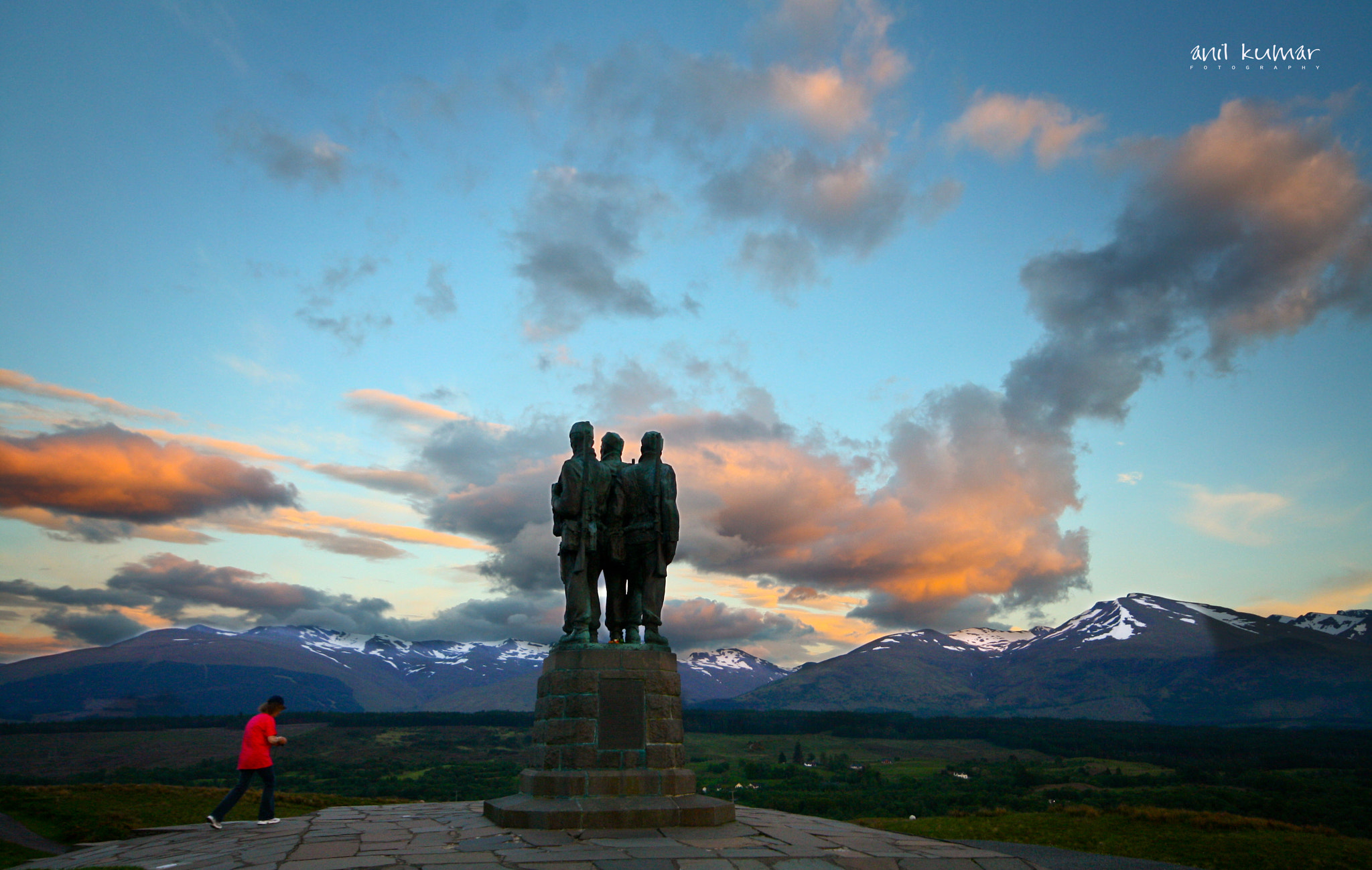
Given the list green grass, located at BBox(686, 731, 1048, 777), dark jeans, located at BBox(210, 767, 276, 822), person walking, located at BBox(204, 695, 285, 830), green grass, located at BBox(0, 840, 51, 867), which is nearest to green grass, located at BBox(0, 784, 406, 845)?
green grass, located at BBox(0, 840, 51, 867)

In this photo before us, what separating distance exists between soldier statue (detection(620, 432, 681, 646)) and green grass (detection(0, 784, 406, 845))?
9.29m

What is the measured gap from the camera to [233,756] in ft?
502

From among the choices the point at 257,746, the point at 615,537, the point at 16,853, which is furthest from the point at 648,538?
the point at 16,853

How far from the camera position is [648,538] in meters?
15.1

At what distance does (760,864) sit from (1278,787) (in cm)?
15029

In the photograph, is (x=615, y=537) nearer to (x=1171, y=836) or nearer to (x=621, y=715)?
(x=621, y=715)

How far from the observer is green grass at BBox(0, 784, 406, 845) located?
60.7 ft

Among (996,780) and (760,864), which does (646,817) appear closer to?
(760,864)

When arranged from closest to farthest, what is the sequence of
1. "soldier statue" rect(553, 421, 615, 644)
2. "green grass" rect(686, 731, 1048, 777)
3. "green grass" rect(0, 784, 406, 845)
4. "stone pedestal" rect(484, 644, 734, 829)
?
"stone pedestal" rect(484, 644, 734, 829)
"soldier statue" rect(553, 421, 615, 644)
"green grass" rect(0, 784, 406, 845)
"green grass" rect(686, 731, 1048, 777)

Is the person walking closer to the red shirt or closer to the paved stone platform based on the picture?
the red shirt

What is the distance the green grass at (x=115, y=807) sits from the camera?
18.5 m

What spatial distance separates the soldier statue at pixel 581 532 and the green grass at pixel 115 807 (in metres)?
8.56

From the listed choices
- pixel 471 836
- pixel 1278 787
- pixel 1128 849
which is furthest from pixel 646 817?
pixel 1278 787

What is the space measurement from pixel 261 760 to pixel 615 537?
722 centimetres
